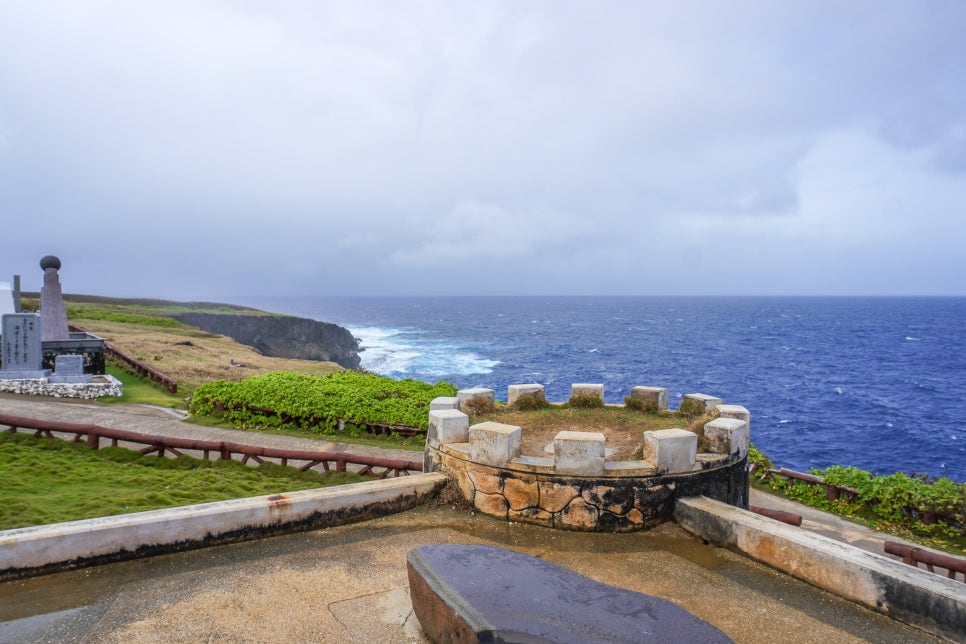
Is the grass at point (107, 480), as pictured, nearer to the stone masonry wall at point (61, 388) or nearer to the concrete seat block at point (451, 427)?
the concrete seat block at point (451, 427)

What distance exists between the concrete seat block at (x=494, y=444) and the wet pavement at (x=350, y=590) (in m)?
0.75

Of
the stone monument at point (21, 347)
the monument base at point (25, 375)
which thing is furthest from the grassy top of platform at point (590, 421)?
the stone monument at point (21, 347)

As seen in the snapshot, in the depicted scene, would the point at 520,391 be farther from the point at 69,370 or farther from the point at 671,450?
the point at 69,370

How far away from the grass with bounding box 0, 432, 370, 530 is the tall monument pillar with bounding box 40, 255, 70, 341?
29.7 ft

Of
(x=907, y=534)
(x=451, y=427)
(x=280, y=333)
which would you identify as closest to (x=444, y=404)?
(x=451, y=427)

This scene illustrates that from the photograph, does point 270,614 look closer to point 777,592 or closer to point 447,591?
point 447,591

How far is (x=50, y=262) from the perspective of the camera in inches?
667

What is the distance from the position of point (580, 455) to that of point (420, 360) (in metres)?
52.1

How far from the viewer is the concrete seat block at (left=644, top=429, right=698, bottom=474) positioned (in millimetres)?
6301

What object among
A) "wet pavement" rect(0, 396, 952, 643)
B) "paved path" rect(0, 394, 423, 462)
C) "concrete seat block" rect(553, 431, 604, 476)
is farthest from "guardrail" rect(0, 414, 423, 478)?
"concrete seat block" rect(553, 431, 604, 476)

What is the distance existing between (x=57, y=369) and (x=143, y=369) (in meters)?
3.44

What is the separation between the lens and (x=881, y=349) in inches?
2726

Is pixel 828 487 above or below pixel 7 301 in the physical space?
below

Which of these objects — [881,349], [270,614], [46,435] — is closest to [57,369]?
[46,435]
